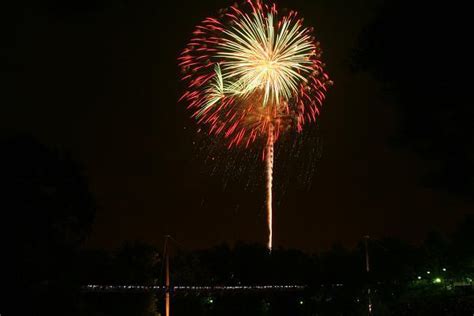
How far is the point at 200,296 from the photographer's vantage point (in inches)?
1732

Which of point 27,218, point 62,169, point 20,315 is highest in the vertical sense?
point 62,169

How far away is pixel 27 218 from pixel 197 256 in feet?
123

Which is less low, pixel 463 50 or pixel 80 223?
pixel 463 50

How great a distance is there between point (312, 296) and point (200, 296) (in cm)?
738

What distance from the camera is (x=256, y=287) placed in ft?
145

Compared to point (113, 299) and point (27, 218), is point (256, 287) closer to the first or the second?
point (113, 299)

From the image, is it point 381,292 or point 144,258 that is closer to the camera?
point 381,292

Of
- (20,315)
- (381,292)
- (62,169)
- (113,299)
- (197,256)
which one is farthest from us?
(197,256)

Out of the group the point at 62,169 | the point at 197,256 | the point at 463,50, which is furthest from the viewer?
the point at 197,256

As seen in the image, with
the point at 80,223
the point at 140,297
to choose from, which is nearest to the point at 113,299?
the point at 140,297

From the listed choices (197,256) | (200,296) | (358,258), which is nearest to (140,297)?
(200,296)

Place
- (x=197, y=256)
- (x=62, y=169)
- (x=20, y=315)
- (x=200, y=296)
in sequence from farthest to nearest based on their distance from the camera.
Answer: (x=197, y=256) → (x=200, y=296) → (x=62, y=169) → (x=20, y=315)

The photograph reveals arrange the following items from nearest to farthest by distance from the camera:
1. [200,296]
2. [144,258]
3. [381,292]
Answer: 1. [381,292]
2. [200,296]
3. [144,258]

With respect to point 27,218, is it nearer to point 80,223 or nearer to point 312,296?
point 80,223
